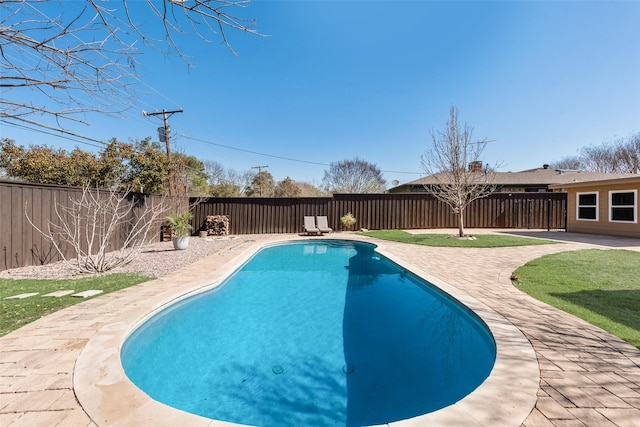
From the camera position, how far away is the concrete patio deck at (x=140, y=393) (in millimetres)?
1610

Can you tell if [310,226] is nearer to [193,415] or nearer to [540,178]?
[193,415]

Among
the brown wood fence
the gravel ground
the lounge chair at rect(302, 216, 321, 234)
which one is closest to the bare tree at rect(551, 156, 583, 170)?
the brown wood fence

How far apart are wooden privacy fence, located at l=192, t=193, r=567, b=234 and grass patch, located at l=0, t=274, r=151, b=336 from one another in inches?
326

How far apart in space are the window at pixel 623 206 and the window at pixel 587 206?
2.11ft

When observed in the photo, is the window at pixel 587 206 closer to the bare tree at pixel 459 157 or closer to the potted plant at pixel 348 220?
the bare tree at pixel 459 157

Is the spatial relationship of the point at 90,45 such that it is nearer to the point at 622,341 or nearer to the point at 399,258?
the point at 622,341

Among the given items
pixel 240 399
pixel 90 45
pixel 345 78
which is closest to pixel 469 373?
pixel 240 399

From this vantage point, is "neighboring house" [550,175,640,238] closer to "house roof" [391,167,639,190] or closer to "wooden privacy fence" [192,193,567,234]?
"wooden privacy fence" [192,193,567,234]

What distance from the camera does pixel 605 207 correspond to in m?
10.9

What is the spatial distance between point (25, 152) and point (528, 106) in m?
20.8

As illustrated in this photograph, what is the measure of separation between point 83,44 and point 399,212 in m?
13.8

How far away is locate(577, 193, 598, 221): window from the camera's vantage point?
11.4 m

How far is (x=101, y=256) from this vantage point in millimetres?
5645

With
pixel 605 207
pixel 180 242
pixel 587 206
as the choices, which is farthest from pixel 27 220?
pixel 587 206
